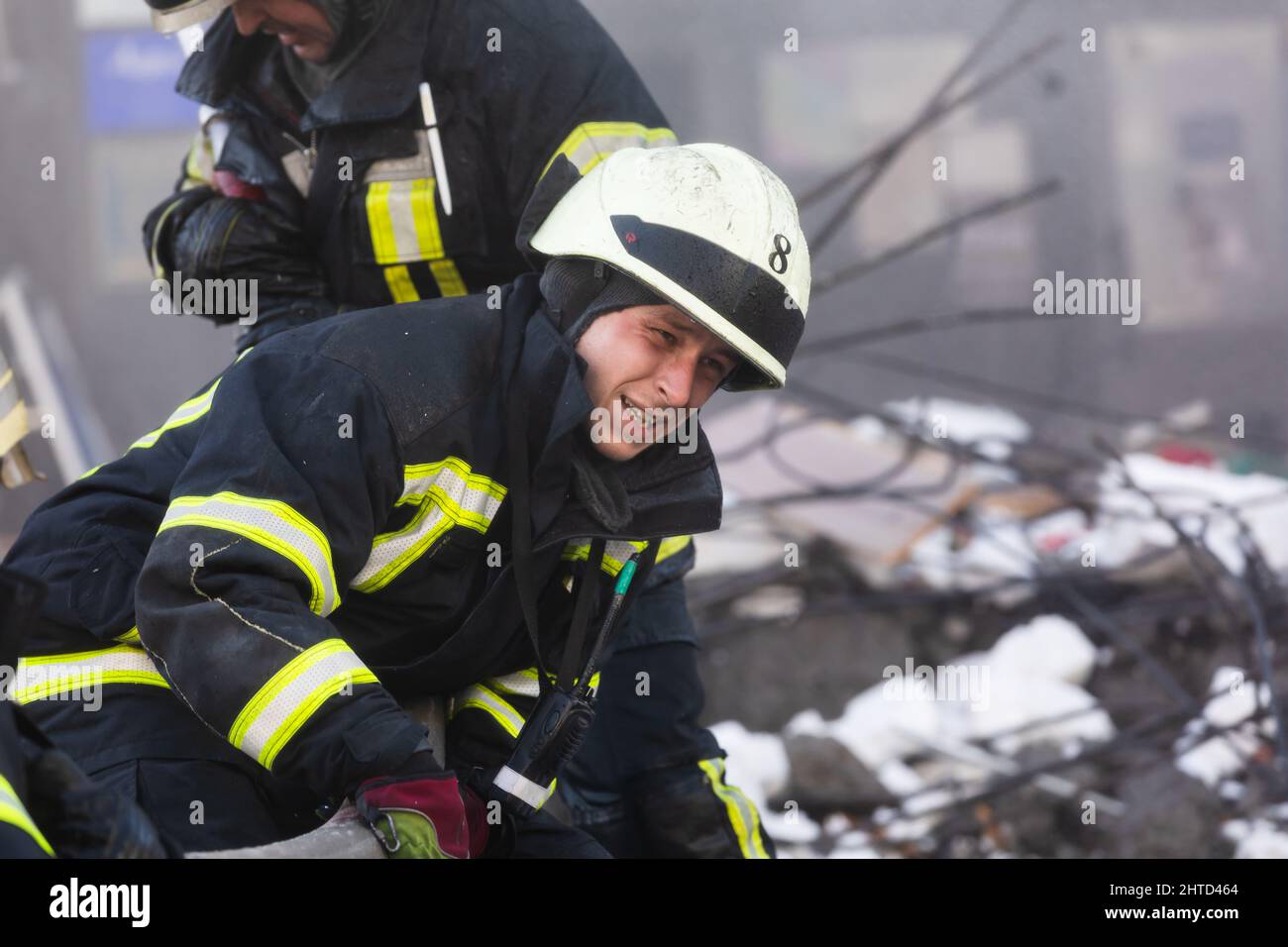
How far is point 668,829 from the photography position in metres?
3.12

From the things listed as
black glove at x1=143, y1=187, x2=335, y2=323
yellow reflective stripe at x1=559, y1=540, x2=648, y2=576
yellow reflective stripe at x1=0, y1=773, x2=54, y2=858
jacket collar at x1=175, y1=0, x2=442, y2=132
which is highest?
jacket collar at x1=175, y1=0, x2=442, y2=132

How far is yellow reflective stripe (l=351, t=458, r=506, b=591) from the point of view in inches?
94.7

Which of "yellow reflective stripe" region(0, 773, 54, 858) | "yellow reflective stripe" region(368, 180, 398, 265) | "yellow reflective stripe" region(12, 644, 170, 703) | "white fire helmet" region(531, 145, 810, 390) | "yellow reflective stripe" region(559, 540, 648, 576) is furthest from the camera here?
"yellow reflective stripe" region(368, 180, 398, 265)

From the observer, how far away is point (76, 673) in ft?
7.81

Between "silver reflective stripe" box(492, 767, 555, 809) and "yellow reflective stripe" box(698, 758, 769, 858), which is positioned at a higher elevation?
"silver reflective stripe" box(492, 767, 555, 809)

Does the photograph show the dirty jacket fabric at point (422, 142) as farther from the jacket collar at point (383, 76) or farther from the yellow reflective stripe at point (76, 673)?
the yellow reflective stripe at point (76, 673)

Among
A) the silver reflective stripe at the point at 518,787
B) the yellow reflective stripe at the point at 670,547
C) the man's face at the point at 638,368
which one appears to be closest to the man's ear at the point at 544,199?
the man's face at the point at 638,368

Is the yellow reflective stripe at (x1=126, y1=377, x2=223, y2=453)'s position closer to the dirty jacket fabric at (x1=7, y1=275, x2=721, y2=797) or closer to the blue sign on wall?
the dirty jacket fabric at (x1=7, y1=275, x2=721, y2=797)

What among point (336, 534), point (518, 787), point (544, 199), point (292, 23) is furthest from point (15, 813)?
point (292, 23)

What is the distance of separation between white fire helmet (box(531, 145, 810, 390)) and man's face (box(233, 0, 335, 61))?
2.48ft

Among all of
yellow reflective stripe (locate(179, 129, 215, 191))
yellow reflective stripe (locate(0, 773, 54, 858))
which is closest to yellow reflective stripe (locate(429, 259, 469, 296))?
yellow reflective stripe (locate(179, 129, 215, 191))
